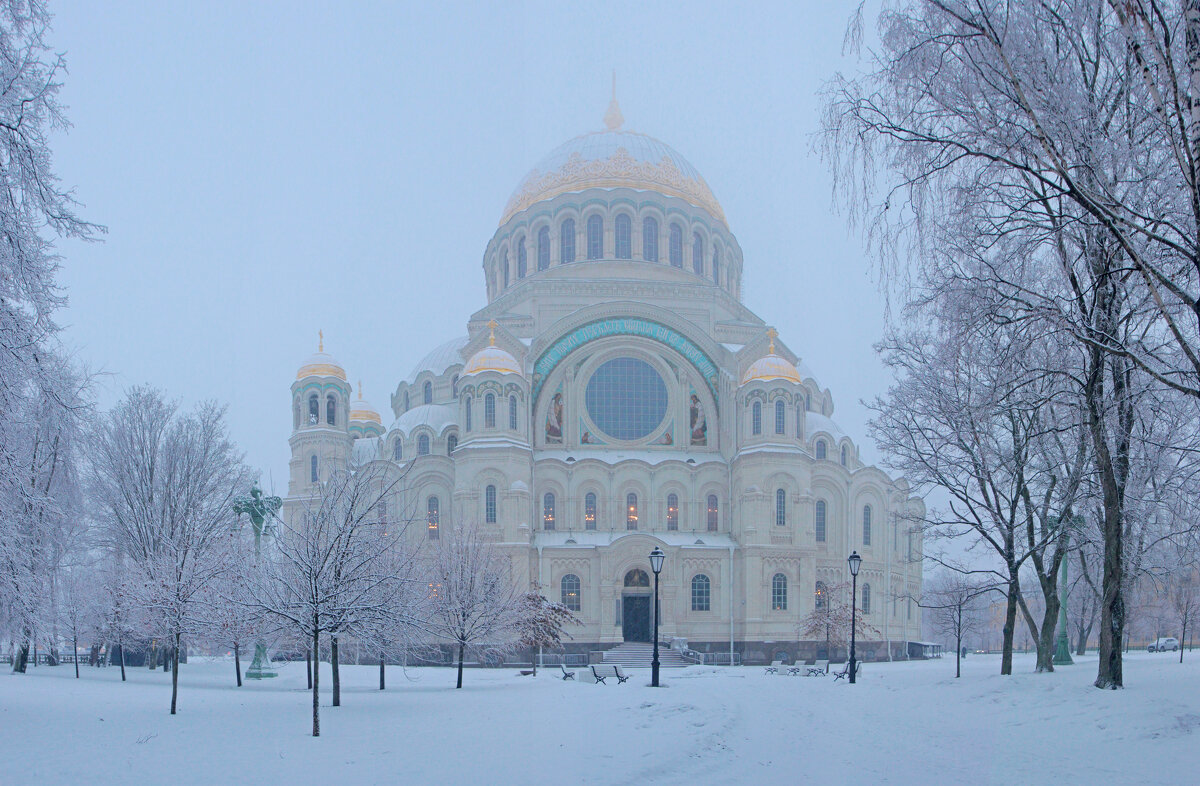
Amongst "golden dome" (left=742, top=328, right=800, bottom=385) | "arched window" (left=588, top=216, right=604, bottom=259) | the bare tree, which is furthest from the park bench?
"arched window" (left=588, top=216, right=604, bottom=259)

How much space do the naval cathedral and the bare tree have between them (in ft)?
41.0

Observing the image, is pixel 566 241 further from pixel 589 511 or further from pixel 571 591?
pixel 571 591

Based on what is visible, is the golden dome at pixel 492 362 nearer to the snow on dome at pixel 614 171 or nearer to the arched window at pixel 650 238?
the arched window at pixel 650 238

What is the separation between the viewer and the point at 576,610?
40.9 m

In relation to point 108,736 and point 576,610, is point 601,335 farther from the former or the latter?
point 108,736

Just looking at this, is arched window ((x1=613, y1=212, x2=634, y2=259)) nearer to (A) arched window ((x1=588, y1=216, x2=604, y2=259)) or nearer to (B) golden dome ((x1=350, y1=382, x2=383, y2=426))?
(A) arched window ((x1=588, y1=216, x2=604, y2=259))

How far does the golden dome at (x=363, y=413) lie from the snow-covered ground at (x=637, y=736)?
123 feet

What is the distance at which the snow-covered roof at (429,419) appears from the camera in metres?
45.8

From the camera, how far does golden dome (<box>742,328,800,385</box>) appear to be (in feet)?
140

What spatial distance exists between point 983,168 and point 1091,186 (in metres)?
1.22

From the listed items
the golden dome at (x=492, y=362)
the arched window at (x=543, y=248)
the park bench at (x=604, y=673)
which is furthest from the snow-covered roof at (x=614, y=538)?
the park bench at (x=604, y=673)

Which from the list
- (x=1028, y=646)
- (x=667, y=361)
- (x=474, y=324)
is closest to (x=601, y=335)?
(x=667, y=361)

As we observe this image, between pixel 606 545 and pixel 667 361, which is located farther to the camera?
pixel 667 361

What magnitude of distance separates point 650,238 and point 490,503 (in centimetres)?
1696
